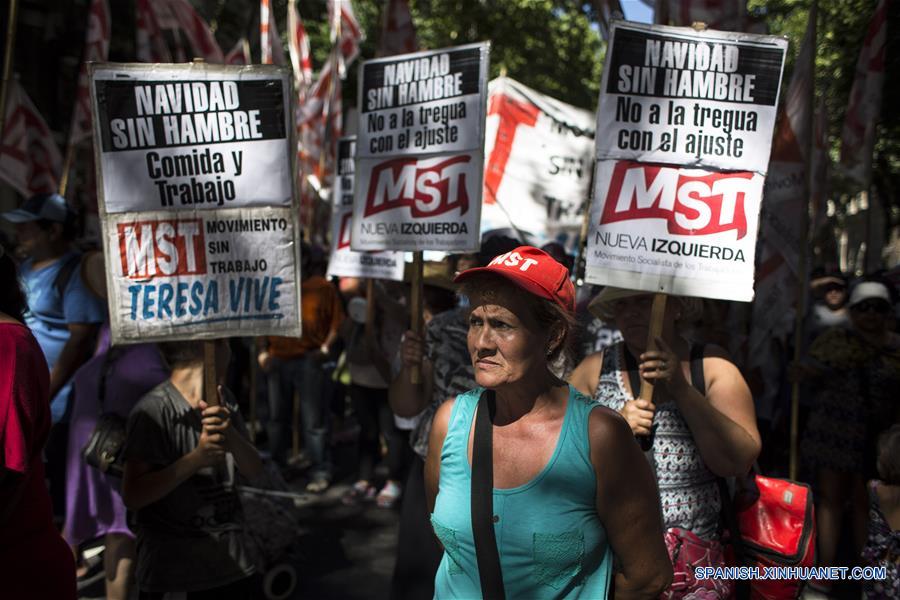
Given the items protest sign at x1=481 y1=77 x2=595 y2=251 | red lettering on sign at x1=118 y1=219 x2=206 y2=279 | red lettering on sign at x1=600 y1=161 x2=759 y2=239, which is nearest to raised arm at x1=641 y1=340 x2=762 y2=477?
red lettering on sign at x1=600 y1=161 x2=759 y2=239

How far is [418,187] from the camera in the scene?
4.32m

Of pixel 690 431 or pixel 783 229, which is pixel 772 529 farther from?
pixel 783 229

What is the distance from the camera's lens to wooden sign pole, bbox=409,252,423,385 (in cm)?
376

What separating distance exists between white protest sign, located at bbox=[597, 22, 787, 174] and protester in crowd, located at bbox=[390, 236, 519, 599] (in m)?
0.89

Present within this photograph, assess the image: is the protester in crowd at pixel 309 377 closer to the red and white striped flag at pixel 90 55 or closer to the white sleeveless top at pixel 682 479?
the red and white striped flag at pixel 90 55

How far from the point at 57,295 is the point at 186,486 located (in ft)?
6.97

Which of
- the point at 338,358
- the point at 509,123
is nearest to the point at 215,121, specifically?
the point at 509,123

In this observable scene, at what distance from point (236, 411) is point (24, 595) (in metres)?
1.37

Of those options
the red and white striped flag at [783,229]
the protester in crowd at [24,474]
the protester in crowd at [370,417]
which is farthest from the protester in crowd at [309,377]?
the protester in crowd at [24,474]

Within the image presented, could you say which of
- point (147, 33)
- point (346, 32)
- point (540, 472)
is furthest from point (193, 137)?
point (346, 32)

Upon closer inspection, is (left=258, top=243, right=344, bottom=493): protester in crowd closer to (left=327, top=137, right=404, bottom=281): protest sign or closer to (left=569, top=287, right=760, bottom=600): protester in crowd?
(left=327, top=137, right=404, bottom=281): protest sign

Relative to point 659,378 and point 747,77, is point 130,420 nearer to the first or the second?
point 659,378

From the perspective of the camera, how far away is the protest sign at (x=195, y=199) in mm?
3242

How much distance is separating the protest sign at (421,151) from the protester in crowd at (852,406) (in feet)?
8.98
